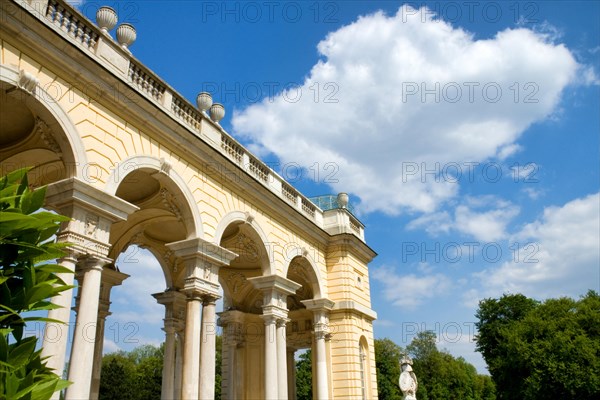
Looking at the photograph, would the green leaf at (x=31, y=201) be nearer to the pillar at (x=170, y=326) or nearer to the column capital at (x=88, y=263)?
the column capital at (x=88, y=263)

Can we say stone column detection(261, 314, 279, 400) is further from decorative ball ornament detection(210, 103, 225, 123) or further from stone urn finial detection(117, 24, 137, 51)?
stone urn finial detection(117, 24, 137, 51)

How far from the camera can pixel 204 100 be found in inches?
717

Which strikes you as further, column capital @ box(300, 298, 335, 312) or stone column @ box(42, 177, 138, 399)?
column capital @ box(300, 298, 335, 312)

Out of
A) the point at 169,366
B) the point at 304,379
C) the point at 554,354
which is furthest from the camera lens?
the point at 304,379

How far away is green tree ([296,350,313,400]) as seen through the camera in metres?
56.6

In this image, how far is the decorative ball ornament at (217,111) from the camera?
63.0ft

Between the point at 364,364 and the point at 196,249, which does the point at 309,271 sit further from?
the point at 196,249

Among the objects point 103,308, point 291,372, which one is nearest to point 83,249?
point 103,308

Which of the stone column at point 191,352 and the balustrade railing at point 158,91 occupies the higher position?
the balustrade railing at point 158,91

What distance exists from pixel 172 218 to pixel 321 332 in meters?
8.20

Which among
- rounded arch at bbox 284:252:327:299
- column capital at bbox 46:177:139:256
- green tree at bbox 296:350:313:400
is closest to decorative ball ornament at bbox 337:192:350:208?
rounded arch at bbox 284:252:327:299

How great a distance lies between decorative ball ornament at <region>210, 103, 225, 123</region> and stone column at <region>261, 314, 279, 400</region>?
299 inches

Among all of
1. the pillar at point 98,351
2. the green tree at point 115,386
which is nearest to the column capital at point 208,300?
the pillar at point 98,351

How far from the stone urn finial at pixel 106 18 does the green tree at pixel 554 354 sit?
35790mm
